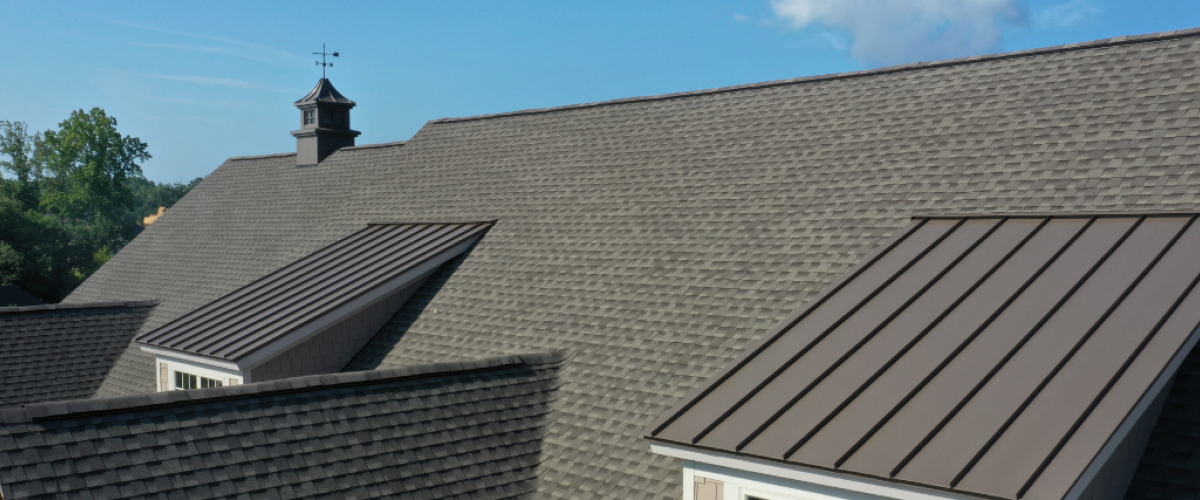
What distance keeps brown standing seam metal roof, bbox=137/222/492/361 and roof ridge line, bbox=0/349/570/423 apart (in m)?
2.81

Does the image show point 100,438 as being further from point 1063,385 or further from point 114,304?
point 114,304

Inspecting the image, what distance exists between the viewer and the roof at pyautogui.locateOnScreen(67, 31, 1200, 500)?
9859 millimetres

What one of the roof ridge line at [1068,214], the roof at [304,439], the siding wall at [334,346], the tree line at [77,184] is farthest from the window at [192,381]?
the tree line at [77,184]

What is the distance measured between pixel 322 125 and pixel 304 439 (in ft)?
54.7

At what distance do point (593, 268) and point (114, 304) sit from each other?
40.1ft

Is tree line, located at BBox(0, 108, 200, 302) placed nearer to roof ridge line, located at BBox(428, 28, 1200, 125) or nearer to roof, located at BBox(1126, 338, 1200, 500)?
roof ridge line, located at BBox(428, 28, 1200, 125)

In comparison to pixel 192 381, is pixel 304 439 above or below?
below

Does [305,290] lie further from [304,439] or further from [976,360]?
[976,360]

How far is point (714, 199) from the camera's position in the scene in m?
12.7

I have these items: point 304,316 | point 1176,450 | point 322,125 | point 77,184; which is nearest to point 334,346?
point 304,316

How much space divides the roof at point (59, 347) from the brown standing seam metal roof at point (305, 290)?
445cm

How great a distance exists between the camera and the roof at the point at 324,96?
81.6ft

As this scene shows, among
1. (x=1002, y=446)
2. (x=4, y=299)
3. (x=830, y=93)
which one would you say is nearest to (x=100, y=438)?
(x=1002, y=446)

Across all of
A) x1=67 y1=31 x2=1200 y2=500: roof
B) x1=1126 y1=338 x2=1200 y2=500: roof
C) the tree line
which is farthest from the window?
the tree line
